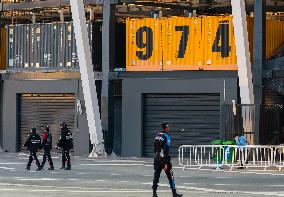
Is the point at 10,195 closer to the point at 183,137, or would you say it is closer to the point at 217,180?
the point at 217,180

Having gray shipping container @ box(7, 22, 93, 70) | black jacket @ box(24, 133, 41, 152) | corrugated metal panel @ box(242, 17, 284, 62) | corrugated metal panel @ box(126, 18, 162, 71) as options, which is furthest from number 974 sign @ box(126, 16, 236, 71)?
black jacket @ box(24, 133, 41, 152)

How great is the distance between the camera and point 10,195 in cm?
2352

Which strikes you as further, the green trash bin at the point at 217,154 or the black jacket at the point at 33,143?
the green trash bin at the point at 217,154

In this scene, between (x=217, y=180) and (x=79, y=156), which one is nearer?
(x=217, y=180)

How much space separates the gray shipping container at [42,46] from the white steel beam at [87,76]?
1.86m

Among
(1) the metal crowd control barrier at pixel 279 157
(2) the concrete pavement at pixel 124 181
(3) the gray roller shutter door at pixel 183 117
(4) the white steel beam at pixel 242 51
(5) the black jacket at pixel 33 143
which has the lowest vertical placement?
(2) the concrete pavement at pixel 124 181

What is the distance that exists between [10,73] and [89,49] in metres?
6.22

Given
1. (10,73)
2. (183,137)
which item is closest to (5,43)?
(10,73)

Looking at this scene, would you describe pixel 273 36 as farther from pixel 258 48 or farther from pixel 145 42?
pixel 145 42

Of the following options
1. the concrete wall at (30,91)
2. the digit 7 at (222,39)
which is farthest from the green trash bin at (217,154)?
the concrete wall at (30,91)

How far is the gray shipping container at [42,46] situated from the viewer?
45.8 meters

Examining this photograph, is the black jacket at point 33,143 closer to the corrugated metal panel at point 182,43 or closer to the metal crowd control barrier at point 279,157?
the metal crowd control barrier at point 279,157

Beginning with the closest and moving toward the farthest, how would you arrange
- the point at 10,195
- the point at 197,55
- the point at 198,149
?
the point at 10,195
the point at 198,149
the point at 197,55

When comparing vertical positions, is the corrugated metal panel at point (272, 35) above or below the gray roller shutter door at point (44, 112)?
above
